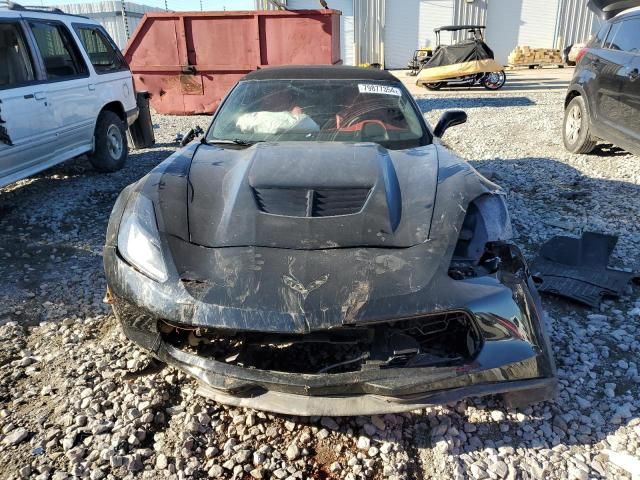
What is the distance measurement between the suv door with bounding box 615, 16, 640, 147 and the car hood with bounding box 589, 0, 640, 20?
47.4 inches

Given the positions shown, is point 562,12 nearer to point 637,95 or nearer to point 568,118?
point 568,118

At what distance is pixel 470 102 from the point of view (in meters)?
12.1

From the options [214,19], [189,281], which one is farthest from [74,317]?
[214,19]

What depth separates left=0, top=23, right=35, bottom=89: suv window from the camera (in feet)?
16.1

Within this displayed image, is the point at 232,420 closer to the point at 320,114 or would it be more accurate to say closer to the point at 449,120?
the point at 320,114

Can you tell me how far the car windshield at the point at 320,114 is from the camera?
3336 millimetres

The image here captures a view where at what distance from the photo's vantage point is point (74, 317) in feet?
9.93

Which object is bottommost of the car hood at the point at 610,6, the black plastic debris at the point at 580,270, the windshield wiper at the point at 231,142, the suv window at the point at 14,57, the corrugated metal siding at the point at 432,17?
the black plastic debris at the point at 580,270

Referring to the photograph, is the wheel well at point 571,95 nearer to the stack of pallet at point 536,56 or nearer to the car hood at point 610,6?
the car hood at point 610,6

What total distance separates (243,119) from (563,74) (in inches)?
751

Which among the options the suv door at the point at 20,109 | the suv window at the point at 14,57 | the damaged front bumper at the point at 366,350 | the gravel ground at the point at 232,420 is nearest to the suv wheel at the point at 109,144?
the suv door at the point at 20,109

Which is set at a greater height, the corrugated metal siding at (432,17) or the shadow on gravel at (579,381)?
the corrugated metal siding at (432,17)

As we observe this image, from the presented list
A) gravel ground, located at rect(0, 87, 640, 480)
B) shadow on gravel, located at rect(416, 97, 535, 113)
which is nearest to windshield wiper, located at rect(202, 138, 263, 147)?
gravel ground, located at rect(0, 87, 640, 480)

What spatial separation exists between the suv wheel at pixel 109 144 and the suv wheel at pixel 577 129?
6.14 meters
